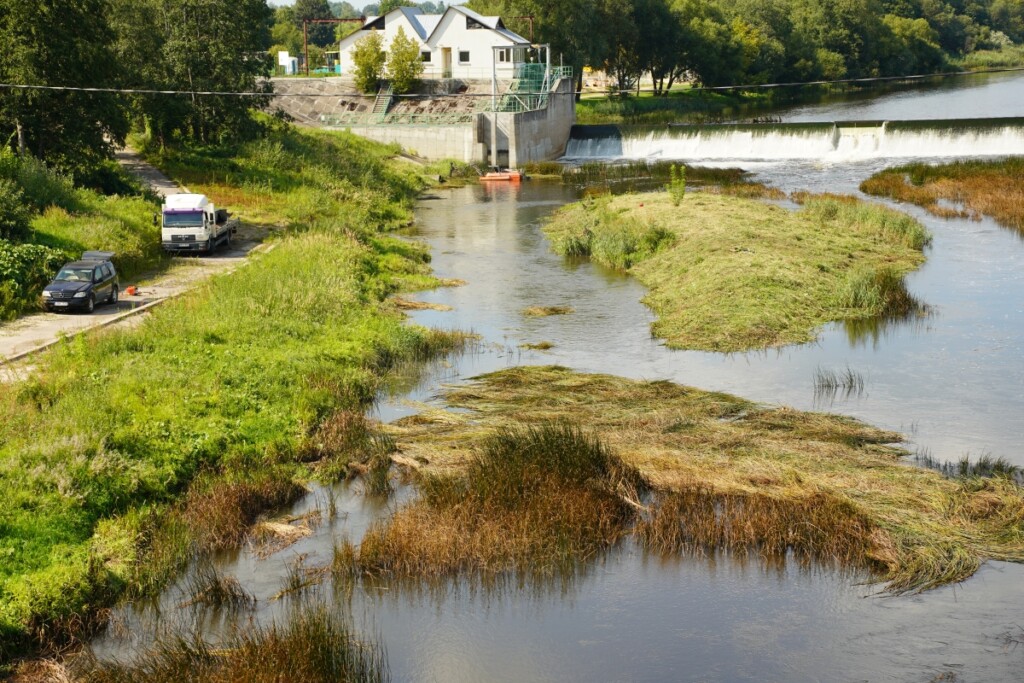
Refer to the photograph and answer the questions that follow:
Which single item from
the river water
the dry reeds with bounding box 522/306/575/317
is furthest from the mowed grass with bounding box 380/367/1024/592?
the dry reeds with bounding box 522/306/575/317

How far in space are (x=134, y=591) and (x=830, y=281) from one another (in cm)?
2425

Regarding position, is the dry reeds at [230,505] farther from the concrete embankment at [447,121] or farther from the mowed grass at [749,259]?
the concrete embankment at [447,121]

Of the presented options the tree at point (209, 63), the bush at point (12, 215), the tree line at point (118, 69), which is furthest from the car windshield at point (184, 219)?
the tree at point (209, 63)

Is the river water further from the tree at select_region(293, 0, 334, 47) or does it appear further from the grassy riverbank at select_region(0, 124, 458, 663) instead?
the tree at select_region(293, 0, 334, 47)

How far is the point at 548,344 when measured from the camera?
29.8 metres

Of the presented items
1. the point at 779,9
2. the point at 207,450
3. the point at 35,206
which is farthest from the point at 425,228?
the point at 779,9

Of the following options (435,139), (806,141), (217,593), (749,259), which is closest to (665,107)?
(806,141)

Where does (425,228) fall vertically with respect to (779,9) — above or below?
below

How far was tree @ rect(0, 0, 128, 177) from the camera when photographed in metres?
41.7

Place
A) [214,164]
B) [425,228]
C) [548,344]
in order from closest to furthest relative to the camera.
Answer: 1. [548,344]
2. [425,228]
3. [214,164]

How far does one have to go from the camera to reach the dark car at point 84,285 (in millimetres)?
30703

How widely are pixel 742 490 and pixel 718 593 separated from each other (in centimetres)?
275

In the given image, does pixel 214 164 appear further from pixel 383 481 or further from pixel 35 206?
pixel 383 481

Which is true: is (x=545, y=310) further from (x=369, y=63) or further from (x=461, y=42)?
(x=461, y=42)
